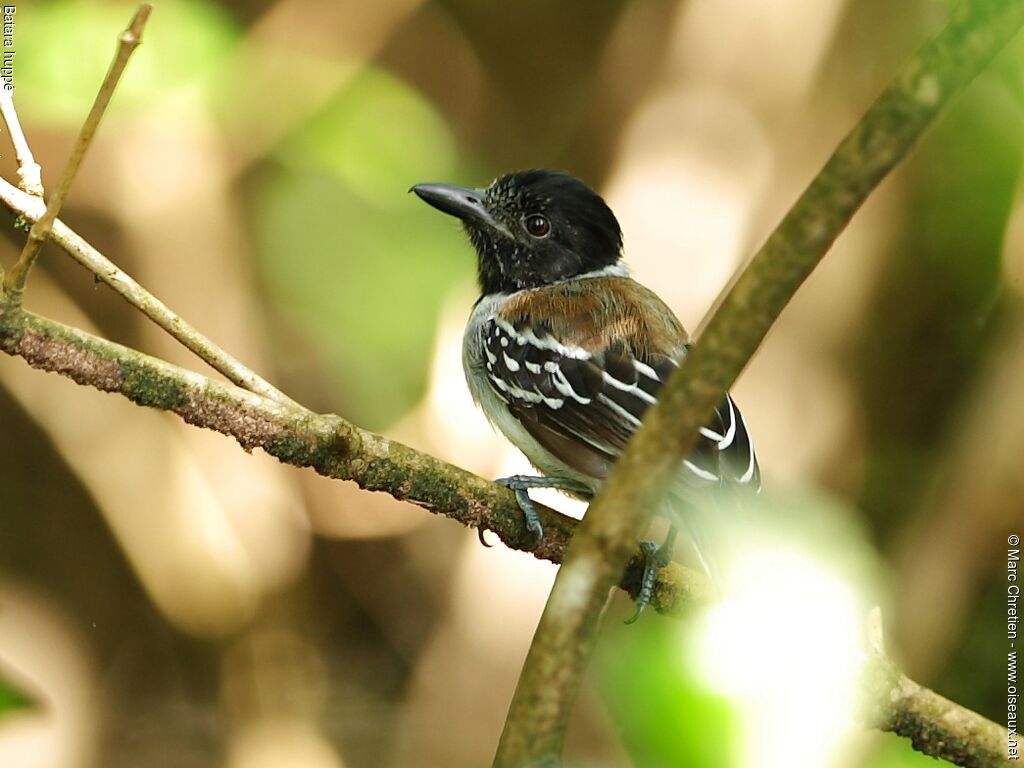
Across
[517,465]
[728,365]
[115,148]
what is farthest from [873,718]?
[115,148]

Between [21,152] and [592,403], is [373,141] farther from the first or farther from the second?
[21,152]

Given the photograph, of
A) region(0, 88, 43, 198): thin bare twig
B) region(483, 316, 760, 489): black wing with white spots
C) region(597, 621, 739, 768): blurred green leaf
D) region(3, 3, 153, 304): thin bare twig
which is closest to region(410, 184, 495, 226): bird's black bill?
region(483, 316, 760, 489): black wing with white spots

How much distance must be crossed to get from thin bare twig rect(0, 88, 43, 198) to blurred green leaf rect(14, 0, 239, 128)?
2.04 ft

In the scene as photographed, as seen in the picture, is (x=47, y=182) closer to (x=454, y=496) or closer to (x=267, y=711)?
(x=267, y=711)

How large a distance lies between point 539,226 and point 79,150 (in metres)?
1.94

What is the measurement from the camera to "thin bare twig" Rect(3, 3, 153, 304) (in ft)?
4.00

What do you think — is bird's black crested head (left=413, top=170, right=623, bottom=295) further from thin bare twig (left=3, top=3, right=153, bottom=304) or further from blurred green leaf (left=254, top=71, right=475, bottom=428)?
thin bare twig (left=3, top=3, right=153, bottom=304)

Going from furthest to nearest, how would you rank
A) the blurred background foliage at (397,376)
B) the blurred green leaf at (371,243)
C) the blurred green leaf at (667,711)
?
the blurred background foliage at (397,376) → the blurred green leaf at (371,243) → the blurred green leaf at (667,711)

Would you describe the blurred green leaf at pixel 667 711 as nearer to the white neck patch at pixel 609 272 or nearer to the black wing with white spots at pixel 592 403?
the black wing with white spots at pixel 592 403

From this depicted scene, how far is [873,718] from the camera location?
199cm

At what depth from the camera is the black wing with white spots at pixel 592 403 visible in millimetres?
2424

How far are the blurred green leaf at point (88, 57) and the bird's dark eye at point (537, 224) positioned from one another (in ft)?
3.33

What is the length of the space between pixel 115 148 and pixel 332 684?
2.04 metres

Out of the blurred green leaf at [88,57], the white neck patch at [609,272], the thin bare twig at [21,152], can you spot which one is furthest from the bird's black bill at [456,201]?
the thin bare twig at [21,152]
